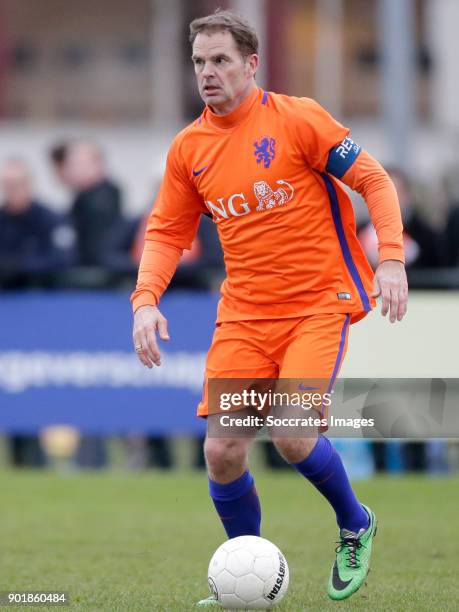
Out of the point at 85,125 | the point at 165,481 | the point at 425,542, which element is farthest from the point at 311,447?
the point at 85,125

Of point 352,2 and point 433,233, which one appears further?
point 352,2

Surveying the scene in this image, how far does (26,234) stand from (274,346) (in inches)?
256

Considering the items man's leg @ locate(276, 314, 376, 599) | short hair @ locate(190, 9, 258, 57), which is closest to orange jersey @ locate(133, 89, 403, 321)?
man's leg @ locate(276, 314, 376, 599)

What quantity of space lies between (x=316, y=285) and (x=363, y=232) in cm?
530

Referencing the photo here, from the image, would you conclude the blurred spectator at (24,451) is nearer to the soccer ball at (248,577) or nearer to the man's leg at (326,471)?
the man's leg at (326,471)

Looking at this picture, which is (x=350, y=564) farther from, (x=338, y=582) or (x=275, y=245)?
(x=275, y=245)

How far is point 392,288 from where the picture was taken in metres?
5.64

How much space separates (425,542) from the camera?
8211mm

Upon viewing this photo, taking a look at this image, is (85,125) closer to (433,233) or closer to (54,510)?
(433,233)

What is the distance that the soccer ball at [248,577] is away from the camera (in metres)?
5.71

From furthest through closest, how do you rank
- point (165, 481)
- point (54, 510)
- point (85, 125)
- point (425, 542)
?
point (85, 125), point (165, 481), point (54, 510), point (425, 542)

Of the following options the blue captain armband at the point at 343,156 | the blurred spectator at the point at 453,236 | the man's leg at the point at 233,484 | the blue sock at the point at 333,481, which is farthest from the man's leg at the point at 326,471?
the blurred spectator at the point at 453,236

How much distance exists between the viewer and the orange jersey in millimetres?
6055

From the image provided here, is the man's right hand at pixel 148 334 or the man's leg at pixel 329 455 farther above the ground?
the man's right hand at pixel 148 334
